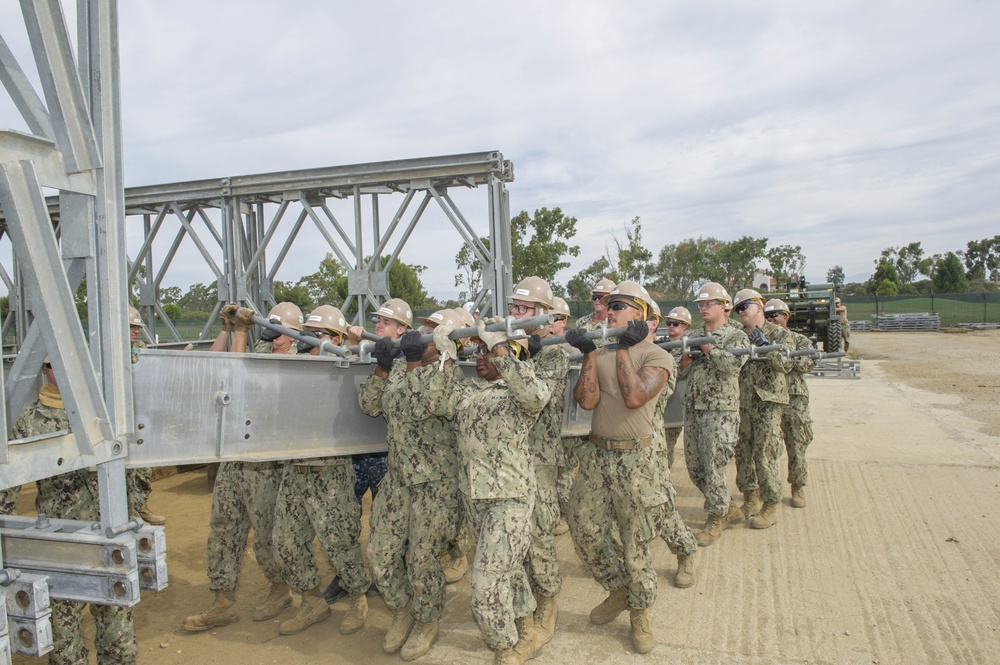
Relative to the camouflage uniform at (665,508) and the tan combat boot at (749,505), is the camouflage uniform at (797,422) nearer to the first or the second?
the tan combat boot at (749,505)

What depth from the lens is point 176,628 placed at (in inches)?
187

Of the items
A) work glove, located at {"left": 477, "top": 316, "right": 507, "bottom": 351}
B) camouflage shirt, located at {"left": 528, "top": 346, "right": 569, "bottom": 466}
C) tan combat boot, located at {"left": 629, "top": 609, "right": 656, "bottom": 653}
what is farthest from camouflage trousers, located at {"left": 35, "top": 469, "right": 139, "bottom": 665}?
tan combat boot, located at {"left": 629, "top": 609, "right": 656, "bottom": 653}

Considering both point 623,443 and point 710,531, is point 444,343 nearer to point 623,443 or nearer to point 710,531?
point 623,443

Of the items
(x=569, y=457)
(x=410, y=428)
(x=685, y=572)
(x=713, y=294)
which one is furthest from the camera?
(x=713, y=294)

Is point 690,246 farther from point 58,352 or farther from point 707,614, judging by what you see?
point 58,352

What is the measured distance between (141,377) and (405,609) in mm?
2335

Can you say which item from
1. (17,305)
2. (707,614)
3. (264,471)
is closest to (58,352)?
(264,471)

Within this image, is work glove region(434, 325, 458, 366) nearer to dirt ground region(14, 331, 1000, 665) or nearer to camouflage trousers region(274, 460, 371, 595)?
camouflage trousers region(274, 460, 371, 595)

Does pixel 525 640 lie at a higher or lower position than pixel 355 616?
higher

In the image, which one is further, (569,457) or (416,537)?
(569,457)

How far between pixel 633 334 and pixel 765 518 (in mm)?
3105

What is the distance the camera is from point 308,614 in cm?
471

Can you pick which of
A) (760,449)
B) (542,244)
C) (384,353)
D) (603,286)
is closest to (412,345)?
(384,353)

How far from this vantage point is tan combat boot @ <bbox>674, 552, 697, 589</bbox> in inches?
197
